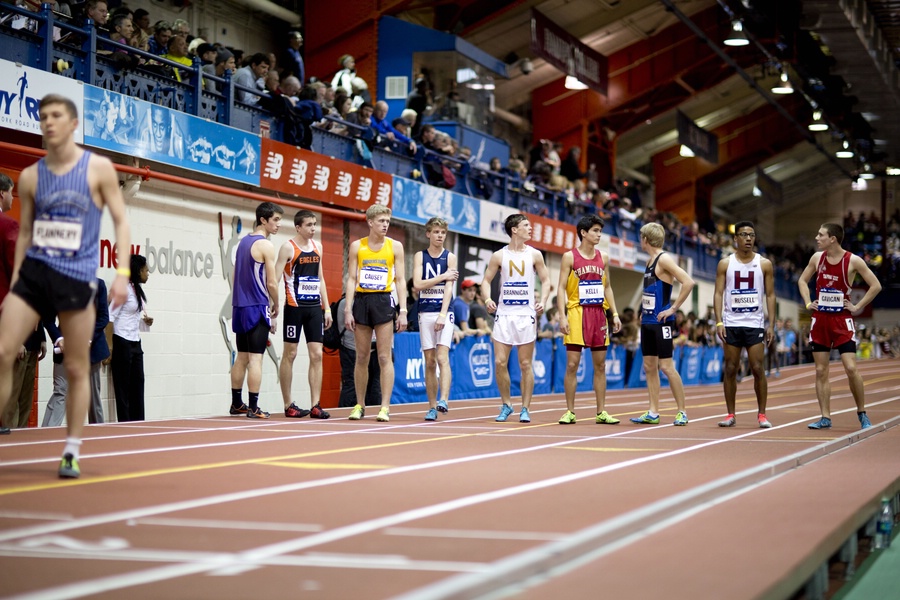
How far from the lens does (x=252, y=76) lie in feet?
53.2

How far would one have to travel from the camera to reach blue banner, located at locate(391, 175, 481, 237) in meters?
19.1

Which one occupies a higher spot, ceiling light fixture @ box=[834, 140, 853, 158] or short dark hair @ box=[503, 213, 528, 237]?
ceiling light fixture @ box=[834, 140, 853, 158]

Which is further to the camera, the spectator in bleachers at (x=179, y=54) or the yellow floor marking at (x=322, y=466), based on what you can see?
the spectator in bleachers at (x=179, y=54)

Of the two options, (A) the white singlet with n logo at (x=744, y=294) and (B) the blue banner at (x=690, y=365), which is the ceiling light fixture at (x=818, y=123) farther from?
(A) the white singlet with n logo at (x=744, y=294)

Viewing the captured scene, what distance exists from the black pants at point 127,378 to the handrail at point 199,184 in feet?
6.66

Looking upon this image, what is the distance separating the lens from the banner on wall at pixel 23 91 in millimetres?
11078

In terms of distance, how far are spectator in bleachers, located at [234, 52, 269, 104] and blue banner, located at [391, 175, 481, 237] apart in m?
3.16

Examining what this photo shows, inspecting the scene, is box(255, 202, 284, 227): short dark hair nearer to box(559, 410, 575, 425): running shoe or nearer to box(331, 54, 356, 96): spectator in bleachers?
box(559, 410, 575, 425): running shoe

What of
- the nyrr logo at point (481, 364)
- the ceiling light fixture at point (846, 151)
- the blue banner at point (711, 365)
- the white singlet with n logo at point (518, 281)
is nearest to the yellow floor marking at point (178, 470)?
the white singlet with n logo at point (518, 281)

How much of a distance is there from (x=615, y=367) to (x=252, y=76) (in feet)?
36.5

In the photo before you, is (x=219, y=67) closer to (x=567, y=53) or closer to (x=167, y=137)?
(x=167, y=137)

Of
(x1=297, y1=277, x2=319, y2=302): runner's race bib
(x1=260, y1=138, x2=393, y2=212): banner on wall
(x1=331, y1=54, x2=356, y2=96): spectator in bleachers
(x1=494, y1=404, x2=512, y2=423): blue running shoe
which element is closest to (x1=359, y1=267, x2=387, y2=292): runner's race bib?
(x1=297, y1=277, x2=319, y2=302): runner's race bib

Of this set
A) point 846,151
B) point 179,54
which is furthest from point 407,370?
point 846,151

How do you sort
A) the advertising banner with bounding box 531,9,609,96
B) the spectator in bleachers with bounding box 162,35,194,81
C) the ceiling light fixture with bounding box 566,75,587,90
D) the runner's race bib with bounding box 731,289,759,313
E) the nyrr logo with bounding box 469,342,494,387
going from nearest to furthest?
the runner's race bib with bounding box 731,289,759,313 < the spectator in bleachers with bounding box 162,35,194,81 < the nyrr logo with bounding box 469,342,494,387 < the advertising banner with bounding box 531,9,609,96 < the ceiling light fixture with bounding box 566,75,587,90
